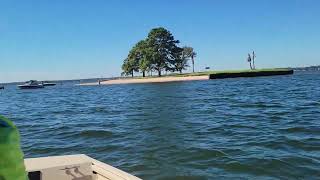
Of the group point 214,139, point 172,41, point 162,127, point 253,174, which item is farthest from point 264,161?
point 172,41

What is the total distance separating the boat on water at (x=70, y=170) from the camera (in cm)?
535

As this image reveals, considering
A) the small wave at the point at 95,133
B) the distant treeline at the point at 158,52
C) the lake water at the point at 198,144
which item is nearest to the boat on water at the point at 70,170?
the lake water at the point at 198,144

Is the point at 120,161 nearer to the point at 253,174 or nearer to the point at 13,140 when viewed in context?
the point at 253,174

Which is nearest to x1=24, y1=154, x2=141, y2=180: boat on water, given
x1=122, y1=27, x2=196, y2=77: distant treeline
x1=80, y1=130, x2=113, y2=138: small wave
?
x1=80, y1=130, x2=113, y2=138: small wave

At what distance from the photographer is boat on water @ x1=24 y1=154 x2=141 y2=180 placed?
5.35 meters

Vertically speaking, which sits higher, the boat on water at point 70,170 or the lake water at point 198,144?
the boat on water at point 70,170

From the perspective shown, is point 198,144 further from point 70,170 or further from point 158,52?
point 158,52

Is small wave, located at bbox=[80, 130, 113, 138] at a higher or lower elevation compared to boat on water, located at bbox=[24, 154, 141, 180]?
lower

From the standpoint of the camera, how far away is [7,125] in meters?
1.83

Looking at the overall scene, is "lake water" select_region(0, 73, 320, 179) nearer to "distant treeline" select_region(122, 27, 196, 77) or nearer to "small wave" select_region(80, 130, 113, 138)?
"small wave" select_region(80, 130, 113, 138)

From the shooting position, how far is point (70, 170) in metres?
5.50

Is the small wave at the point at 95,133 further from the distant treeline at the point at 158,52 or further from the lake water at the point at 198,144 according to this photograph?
the distant treeline at the point at 158,52

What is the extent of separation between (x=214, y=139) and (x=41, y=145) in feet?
18.5

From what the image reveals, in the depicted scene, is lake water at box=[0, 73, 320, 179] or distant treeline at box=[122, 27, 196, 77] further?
distant treeline at box=[122, 27, 196, 77]
